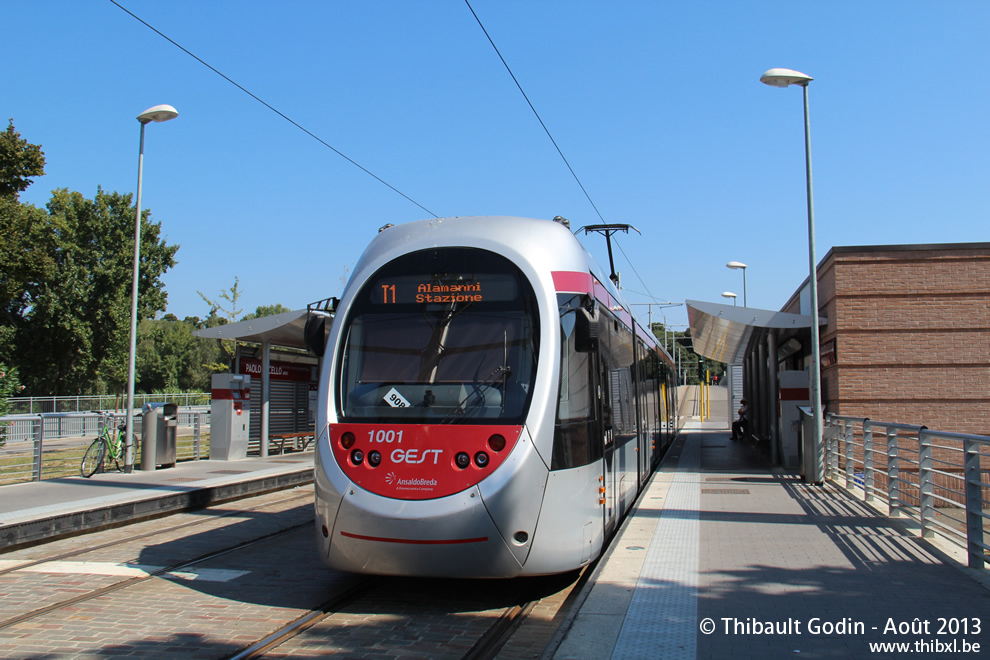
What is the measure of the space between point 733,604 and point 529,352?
2422 millimetres

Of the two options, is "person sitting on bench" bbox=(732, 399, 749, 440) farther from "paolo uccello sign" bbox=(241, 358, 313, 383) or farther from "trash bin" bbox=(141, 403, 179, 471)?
"trash bin" bbox=(141, 403, 179, 471)

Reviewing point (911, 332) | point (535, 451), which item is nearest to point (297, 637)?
point (535, 451)

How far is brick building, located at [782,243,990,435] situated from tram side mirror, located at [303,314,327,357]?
1245 cm

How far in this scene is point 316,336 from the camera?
7078 millimetres

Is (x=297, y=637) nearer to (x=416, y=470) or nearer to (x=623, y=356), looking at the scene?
(x=416, y=470)

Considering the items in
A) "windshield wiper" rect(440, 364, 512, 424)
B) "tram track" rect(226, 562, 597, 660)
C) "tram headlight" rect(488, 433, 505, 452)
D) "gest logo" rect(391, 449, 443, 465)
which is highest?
"windshield wiper" rect(440, 364, 512, 424)

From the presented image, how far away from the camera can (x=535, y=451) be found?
19.9 ft

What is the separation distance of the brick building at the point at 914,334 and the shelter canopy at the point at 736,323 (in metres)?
0.99

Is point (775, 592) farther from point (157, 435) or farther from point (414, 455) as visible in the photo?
point (157, 435)

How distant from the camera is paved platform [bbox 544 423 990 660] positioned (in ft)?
16.4

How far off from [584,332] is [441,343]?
3.96ft

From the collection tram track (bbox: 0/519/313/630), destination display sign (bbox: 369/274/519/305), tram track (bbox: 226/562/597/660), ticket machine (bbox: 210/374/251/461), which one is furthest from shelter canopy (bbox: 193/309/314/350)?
tram track (bbox: 226/562/597/660)

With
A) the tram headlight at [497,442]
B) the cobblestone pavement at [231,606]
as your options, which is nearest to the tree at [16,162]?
the cobblestone pavement at [231,606]

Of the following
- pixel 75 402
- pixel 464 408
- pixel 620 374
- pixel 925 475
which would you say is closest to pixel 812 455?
pixel 925 475
